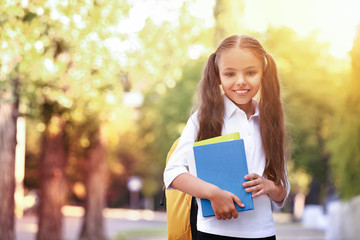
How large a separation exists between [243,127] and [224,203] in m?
0.45

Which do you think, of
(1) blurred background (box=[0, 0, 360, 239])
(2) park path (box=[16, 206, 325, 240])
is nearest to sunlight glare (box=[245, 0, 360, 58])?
(1) blurred background (box=[0, 0, 360, 239])

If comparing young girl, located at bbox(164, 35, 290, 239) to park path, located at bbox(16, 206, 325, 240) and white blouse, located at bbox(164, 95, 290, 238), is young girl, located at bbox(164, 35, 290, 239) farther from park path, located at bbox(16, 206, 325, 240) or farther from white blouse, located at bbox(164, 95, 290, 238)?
park path, located at bbox(16, 206, 325, 240)

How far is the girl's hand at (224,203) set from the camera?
2.54m

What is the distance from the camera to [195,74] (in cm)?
2411

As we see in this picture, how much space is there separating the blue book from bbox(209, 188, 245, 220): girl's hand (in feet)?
0.09

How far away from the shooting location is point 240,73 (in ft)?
9.23

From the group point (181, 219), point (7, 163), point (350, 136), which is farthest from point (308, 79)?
point (181, 219)

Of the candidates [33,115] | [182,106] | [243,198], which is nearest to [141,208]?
[182,106]

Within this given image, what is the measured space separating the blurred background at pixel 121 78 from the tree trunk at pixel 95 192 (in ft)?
0.10

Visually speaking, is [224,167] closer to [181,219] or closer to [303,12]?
[181,219]

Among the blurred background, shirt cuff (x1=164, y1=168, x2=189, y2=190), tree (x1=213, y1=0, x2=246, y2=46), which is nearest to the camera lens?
shirt cuff (x1=164, y1=168, x2=189, y2=190)

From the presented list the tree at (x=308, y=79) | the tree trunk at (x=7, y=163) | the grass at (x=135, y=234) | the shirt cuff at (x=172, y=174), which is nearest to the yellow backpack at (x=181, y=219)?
the shirt cuff at (x=172, y=174)

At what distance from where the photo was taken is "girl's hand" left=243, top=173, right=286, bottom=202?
259 cm

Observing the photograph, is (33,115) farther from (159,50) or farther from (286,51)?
(286,51)
